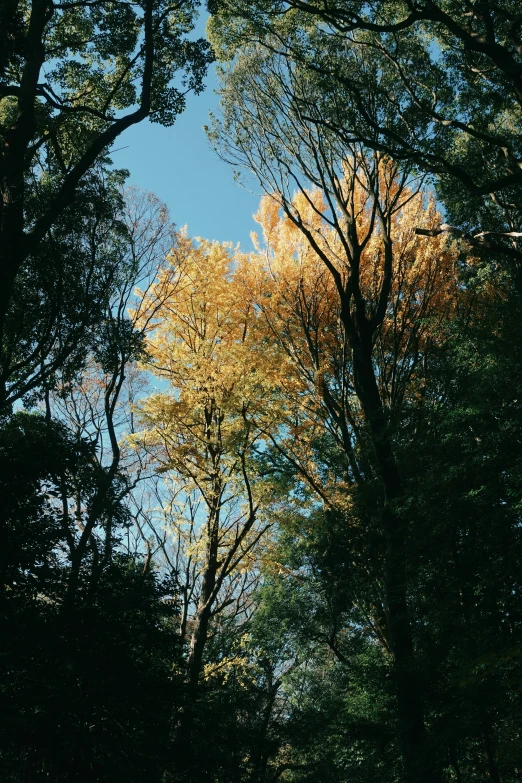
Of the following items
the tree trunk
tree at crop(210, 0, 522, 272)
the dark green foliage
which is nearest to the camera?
the dark green foliage

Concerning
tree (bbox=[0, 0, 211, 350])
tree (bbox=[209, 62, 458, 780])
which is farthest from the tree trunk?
tree (bbox=[0, 0, 211, 350])

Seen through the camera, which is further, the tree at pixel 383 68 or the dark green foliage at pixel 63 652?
the tree at pixel 383 68

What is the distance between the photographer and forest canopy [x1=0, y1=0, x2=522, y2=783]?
17.4ft

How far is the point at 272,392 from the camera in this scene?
8.34 m

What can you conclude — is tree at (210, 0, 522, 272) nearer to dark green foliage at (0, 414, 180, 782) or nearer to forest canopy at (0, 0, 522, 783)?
forest canopy at (0, 0, 522, 783)

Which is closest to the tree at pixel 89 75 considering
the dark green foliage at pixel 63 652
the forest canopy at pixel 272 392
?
the forest canopy at pixel 272 392

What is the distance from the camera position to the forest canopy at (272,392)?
5.30m

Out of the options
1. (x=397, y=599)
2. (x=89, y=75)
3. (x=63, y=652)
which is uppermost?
(x=89, y=75)

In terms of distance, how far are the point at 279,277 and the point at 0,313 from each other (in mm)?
4976

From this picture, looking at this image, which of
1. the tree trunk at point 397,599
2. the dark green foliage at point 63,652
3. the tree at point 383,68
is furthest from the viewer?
the tree at point 383,68

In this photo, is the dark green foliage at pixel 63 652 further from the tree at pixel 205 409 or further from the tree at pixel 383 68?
the tree at pixel 383 68

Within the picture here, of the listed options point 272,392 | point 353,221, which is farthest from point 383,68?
point 272,392

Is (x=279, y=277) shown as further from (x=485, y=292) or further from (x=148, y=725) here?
(x=148, y=725)

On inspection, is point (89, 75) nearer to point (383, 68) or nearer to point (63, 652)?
point (383, 68)
